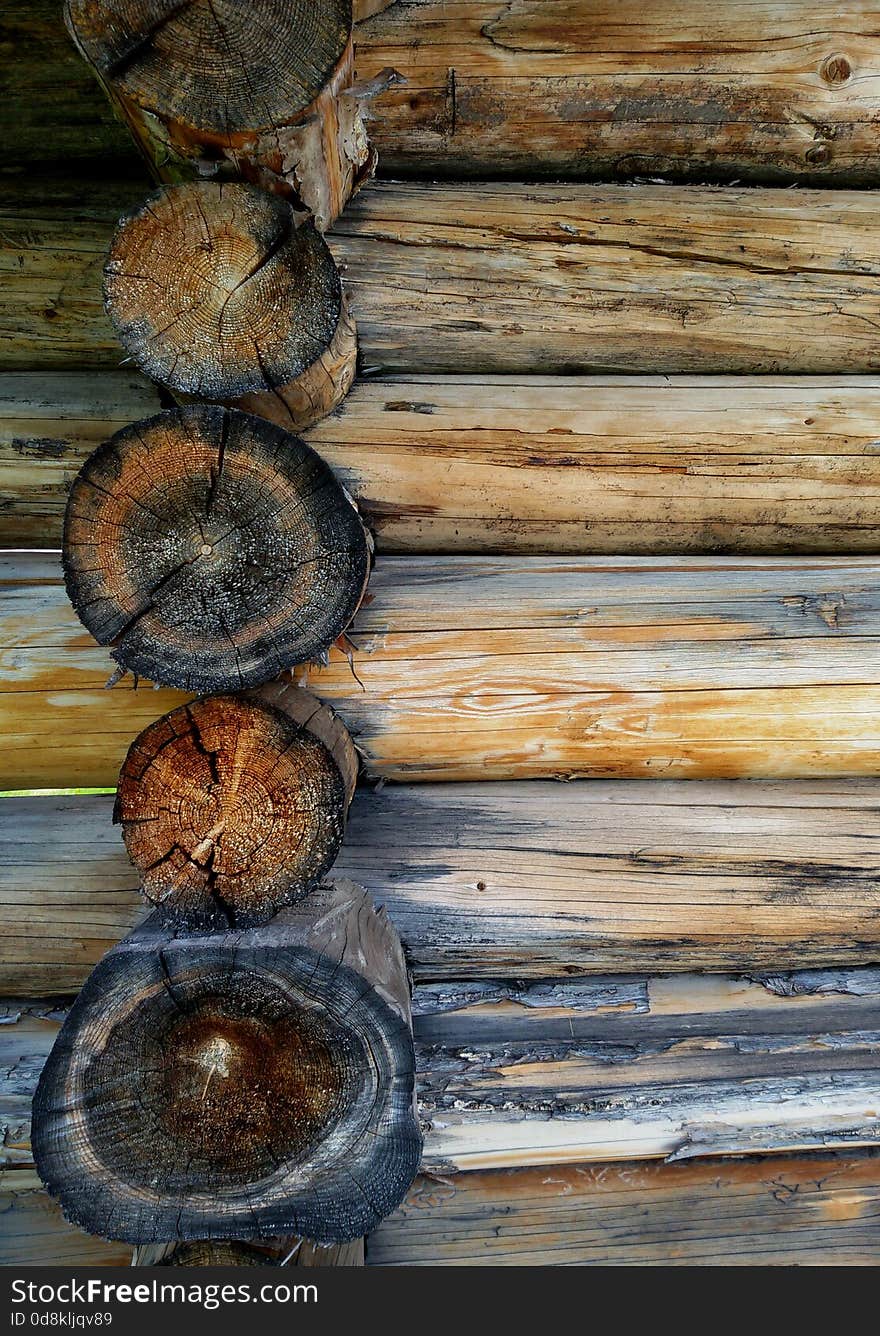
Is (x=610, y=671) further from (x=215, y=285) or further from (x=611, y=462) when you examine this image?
(x=215, y=285)

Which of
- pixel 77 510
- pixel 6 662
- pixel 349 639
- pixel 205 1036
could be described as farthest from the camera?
pixel 6 662

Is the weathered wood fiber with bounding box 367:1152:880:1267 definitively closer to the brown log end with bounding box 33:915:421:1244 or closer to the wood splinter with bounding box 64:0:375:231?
the brown log end with bounding box 33:915:421:1244

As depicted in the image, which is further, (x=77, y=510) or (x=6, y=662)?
(x=6, y=662)

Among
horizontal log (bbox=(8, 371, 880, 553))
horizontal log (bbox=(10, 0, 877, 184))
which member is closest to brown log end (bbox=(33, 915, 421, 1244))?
horizontal log (bbox=(8, 371, 880, 553))

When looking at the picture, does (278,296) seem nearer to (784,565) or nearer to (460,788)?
(460,788)

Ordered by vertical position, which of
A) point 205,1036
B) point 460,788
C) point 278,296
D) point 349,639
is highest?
point 278,296

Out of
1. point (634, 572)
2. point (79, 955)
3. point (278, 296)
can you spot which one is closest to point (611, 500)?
point (634, 572)

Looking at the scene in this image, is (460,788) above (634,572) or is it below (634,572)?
below

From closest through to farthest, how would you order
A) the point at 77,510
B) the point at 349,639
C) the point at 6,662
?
the point at 77,510 → the point at 349,639 → the point at 6,662
